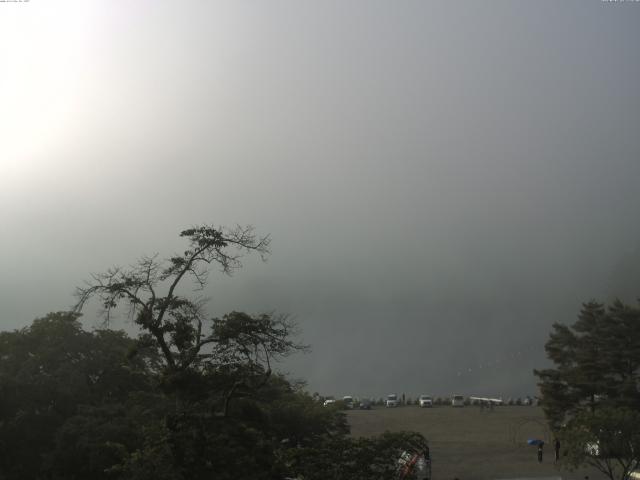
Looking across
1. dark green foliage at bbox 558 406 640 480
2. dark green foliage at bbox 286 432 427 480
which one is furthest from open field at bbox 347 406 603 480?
dark green foliage at bbox 286 432 427 480

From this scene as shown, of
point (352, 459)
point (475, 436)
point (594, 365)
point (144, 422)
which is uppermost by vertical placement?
point (594, 365)

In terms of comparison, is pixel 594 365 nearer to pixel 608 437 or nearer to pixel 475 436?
pixel 475 436

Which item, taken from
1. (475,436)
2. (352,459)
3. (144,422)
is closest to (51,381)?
(144,422)

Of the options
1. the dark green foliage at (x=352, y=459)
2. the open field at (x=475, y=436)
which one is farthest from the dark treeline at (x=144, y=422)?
the open field at (x=475, y=436)

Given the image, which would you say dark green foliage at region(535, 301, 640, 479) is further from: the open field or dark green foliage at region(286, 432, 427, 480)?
dark green foliage at region(286, 432, 427, 480)

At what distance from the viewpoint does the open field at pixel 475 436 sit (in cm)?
3916

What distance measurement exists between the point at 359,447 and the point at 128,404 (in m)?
11.1

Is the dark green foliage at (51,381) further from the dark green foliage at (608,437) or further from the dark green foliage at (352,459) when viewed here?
the dark green foliage at (608,437)

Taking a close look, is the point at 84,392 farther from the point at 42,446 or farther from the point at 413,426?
the point at 413,426

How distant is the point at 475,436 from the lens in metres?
54.4

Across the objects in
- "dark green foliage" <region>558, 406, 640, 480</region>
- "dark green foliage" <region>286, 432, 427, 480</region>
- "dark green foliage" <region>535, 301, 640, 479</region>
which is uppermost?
"dark green foliage" <region>535, 301, 640, 479</region>

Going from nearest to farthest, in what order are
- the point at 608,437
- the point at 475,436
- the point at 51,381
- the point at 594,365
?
the point at 51,381 → the point at 608,437 → the point at 594,365 → the point at 475,436

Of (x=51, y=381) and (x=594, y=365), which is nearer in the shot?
(x=51, y=381)

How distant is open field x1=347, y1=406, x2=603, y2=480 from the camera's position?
128 ft
